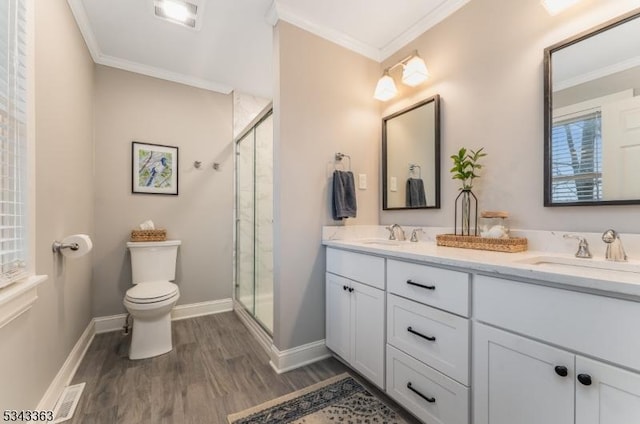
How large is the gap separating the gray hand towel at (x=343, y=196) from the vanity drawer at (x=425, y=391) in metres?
0.92

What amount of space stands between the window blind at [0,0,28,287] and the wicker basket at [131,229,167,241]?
4.39ft

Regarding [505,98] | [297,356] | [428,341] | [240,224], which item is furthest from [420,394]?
[240,224]

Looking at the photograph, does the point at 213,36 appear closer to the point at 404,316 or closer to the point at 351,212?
the point at 351,212

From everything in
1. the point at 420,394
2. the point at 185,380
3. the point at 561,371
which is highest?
the point at 561,371

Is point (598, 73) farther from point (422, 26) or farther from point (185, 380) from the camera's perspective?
point (185, 380)

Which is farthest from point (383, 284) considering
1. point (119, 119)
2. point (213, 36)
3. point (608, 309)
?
point (119, 119)

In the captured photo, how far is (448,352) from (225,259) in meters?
2.38

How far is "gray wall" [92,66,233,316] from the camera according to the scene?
2408 millimetres

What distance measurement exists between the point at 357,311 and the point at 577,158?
1341 millimetres

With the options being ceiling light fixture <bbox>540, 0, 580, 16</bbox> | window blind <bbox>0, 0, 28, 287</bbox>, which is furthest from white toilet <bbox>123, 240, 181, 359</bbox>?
ceiling light fixture <bbox>540, 0, 580, 16</bbox>

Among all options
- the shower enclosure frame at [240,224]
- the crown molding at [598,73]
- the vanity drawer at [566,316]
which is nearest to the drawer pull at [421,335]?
the vanity drawer at [566,316]

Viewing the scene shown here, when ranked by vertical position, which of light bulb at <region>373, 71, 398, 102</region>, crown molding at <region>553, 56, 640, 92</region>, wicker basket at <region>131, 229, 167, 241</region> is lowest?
wicker basket at <region>131, 229, 167, 241</region>

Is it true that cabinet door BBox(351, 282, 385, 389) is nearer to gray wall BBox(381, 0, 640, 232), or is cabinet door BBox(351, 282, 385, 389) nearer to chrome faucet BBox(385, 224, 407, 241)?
chrome faucet BBox(385, 224, 407, 241)

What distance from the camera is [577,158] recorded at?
49.4 inches
